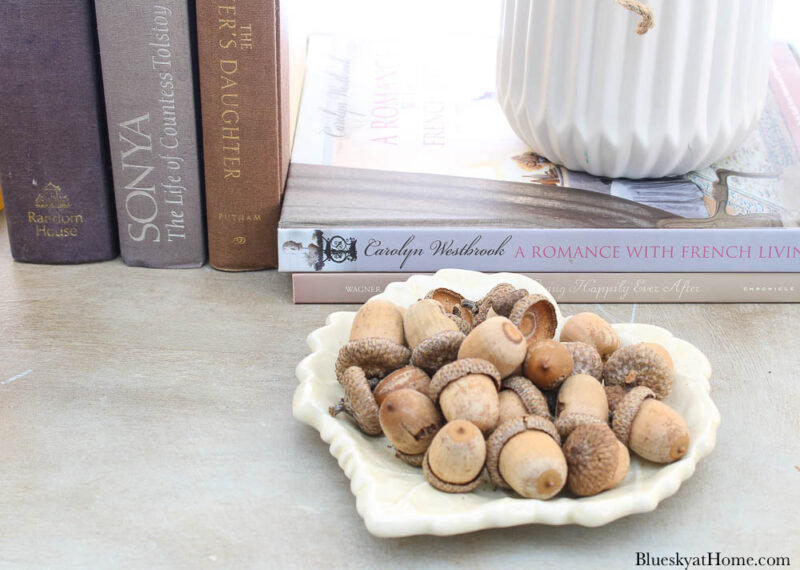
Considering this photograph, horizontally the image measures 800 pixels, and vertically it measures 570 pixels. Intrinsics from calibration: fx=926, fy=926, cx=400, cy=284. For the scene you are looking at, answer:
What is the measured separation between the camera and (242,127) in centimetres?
83

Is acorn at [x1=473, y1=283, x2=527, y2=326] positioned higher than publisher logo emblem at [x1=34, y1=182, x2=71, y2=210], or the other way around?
publisher logo emblem at [x1=34, y1=182, x2=71, y2=210]

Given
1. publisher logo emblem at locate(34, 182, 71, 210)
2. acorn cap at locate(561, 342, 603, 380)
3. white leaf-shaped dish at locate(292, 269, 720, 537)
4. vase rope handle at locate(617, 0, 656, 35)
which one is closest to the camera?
white leaf-shaped dish at locate(292, 269, 720, 537)

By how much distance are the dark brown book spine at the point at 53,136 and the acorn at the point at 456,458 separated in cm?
47

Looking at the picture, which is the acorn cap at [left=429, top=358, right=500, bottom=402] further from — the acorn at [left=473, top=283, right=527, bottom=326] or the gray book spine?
the gray book spine

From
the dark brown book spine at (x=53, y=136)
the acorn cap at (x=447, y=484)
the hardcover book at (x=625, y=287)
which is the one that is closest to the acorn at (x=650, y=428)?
the acorn cap at (x=447, y=484)

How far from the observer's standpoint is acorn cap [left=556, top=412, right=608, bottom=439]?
56 cm

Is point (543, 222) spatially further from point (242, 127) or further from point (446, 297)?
point (242, 127)

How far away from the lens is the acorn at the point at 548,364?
1.94ft

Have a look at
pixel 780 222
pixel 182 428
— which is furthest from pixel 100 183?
pixel 780 222

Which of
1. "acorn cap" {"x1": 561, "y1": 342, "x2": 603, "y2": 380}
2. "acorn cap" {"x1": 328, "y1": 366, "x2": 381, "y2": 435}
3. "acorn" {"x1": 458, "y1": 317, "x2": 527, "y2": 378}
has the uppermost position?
"acorn" {"x1": 458, "y1": 317, "x2": 527, "y2": 378}

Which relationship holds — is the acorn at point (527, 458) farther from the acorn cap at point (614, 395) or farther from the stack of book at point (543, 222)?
the stack of book at point (543, 222)

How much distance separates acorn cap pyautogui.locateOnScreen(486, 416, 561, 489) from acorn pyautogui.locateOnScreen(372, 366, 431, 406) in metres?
0.06

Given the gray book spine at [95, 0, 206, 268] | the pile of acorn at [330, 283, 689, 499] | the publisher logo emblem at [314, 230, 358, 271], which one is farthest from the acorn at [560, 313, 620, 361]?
the gray book spine at [95, 0, 206, 268]

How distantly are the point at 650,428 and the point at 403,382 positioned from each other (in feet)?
0.51
